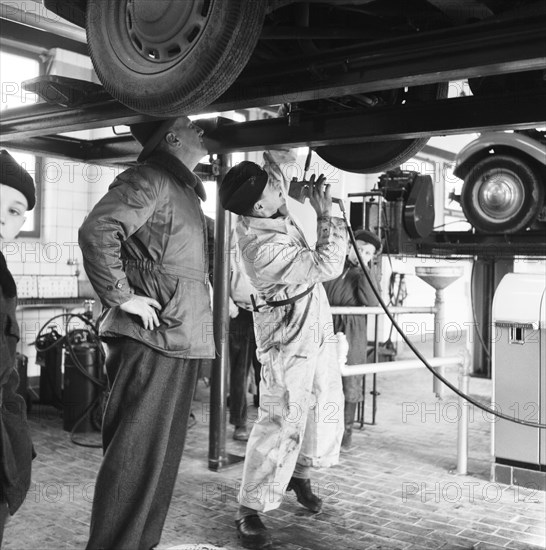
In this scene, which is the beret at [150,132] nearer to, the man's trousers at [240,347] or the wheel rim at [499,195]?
the man's trousers at [240,347]

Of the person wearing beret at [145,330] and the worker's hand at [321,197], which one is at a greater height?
the worker's hand at [321,197]

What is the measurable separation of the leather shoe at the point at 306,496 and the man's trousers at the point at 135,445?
1.13 meters

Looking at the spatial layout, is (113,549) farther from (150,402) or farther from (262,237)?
(262,237)

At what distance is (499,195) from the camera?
6.27 m

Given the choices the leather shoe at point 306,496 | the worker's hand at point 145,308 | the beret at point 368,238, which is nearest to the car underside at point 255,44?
the worker's hand at point 145,308

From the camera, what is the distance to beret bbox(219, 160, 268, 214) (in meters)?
3.18

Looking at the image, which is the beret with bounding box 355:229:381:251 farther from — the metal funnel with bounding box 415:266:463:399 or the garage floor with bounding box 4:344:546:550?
the garage floor with bounding box 4:344:546:550

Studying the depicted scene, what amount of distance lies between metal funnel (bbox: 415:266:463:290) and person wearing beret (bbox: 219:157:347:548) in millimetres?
1455

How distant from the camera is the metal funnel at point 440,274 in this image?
181 inches

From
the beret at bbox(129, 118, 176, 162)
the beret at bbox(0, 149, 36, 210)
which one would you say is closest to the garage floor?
the beret at bbox(0, 149, 36, 210)

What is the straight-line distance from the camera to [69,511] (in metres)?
3.54

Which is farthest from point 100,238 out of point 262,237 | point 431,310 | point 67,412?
point 67,412

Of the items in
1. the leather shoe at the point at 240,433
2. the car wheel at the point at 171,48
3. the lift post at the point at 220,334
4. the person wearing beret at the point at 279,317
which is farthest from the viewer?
the leather shoe at the point at 240,433

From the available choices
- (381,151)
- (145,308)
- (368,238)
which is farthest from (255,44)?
(368,238)
